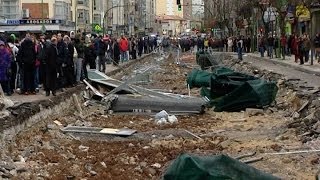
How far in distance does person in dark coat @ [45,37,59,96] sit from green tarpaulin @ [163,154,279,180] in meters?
12.2

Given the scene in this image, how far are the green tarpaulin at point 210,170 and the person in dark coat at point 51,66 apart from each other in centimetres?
1221

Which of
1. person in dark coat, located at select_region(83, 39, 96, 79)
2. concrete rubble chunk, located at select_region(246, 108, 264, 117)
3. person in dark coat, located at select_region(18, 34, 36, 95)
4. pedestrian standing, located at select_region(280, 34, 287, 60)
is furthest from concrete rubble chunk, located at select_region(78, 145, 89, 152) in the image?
pedestrian standing, located at select_region(280, 34, 287, 60)

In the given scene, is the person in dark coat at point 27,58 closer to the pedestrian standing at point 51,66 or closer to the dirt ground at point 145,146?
the pedestrian standing at point 51,66

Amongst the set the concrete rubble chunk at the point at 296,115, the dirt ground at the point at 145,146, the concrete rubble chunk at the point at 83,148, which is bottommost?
the concrete rubble chunk at the point at 83,148

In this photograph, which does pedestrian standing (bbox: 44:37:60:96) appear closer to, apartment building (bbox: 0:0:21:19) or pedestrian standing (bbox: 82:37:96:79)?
pedestrian standing (bbox: 82:37:96:79)

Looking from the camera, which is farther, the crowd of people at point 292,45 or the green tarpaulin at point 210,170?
the crowd of people at point 292,45

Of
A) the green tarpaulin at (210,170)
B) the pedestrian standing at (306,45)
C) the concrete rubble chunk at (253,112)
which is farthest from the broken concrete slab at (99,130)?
the pedestrian standing at (306,45)

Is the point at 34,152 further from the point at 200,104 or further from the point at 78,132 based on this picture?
the point at 200,104

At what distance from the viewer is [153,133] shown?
663 inches

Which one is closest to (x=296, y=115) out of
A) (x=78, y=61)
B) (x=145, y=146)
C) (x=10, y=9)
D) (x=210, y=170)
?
(x=145, y=146)

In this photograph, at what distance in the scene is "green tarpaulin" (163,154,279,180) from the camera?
8.43 meters

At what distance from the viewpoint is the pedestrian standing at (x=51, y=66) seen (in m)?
20.3

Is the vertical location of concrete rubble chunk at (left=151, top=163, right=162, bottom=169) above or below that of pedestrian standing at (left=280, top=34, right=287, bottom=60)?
below

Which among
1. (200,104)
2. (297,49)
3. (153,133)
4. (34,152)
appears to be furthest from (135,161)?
(297,49)
